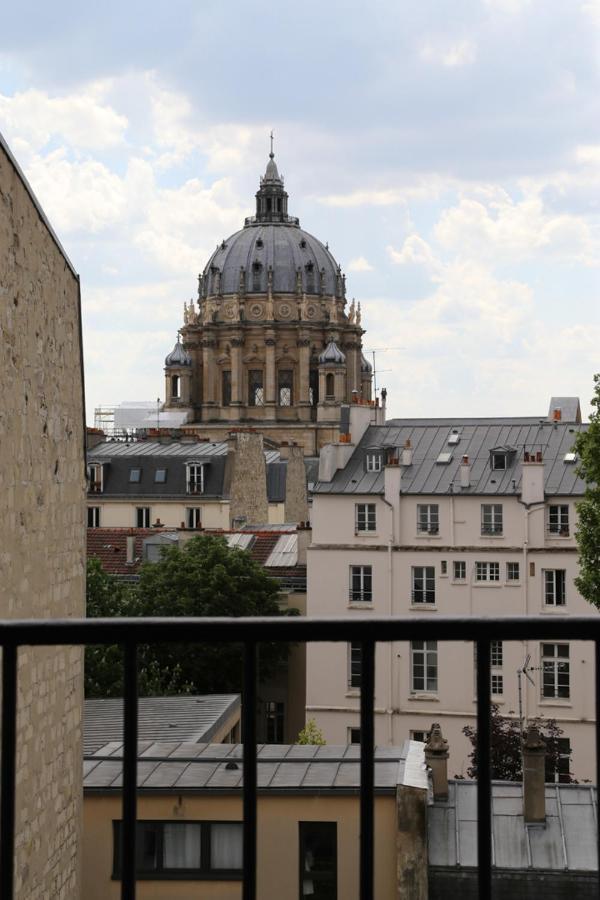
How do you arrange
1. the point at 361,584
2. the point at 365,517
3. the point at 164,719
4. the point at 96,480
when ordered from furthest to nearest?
the point at 96,480, the point at 365,517, the point at 361,584, the point at 164,719

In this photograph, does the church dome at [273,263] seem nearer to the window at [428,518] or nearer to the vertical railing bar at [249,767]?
the window at [428,518]

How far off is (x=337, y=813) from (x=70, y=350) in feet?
15.0

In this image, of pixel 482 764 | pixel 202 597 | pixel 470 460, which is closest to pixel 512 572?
Answer: pixel 470 460

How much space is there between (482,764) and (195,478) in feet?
175

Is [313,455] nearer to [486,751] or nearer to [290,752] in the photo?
[290,752]

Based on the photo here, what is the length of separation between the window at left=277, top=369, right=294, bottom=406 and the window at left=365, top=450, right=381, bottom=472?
69735mm

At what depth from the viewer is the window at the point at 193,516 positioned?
54375 mm

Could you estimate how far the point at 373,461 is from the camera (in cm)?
3862

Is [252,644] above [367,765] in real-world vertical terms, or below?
above

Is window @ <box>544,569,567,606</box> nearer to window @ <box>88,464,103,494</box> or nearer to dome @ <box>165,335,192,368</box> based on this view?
window @ <box>88,464,103,494</box>

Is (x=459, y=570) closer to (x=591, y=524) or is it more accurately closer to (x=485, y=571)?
(x=485, y=571)

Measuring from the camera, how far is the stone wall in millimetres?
9867

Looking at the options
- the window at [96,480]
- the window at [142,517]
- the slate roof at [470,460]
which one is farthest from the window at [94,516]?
the slate roof at [470,460]

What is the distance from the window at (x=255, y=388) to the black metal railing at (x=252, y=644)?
10544cm
